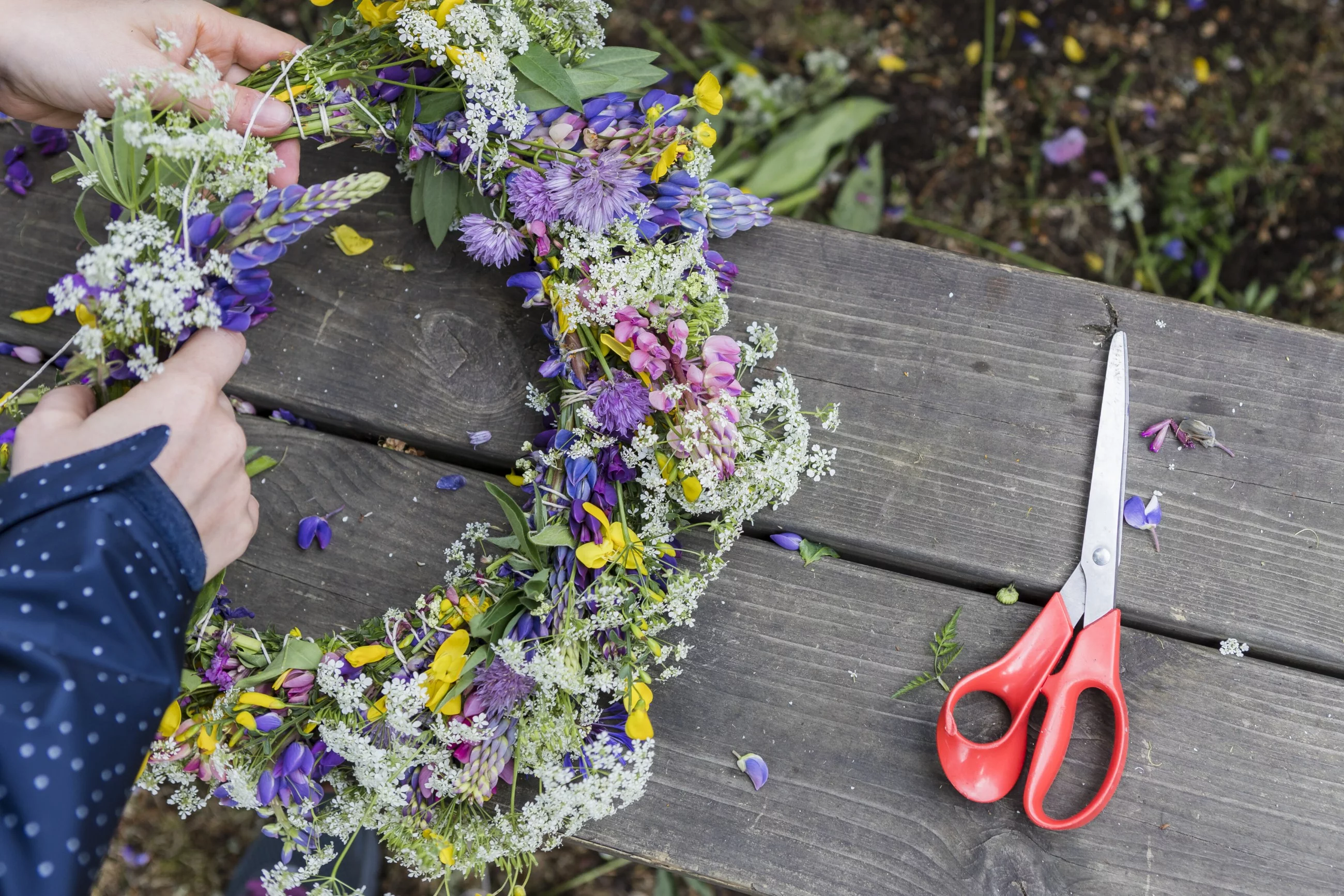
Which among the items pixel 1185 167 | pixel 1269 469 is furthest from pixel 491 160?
pixel 1185 167

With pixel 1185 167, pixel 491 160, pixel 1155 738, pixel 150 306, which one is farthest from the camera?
pixel 1185 167

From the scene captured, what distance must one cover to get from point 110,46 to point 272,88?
308 millimetres

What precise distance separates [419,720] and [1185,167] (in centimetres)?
182

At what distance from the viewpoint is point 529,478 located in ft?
3.49

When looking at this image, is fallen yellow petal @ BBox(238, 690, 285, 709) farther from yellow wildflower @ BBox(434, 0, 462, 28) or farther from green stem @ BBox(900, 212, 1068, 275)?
green stem @ BBox(900, 212, 1068, 275)

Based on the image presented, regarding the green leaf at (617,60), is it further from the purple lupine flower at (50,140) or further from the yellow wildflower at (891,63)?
the yellow wildflower at (891,63)

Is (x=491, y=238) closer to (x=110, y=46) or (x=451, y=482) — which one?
(x=451, y=482)

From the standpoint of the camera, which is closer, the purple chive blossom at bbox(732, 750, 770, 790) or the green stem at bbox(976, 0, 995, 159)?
the purple chive blossom at bbox(732, 750, 770, 790)

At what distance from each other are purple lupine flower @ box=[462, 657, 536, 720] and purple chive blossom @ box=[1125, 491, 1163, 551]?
2.71 feet

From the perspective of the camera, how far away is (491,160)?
106cm

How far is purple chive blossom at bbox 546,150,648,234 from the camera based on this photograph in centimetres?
103

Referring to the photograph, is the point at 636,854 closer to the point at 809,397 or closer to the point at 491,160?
the point at 809,397

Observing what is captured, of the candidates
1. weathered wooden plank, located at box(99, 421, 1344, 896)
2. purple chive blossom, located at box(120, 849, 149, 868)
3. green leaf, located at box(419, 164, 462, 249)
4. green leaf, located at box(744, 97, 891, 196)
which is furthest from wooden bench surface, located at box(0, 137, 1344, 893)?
purple chive blossom, located at box(120, 849, 149, 868)

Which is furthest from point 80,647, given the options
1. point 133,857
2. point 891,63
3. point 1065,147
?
point 1065,147
